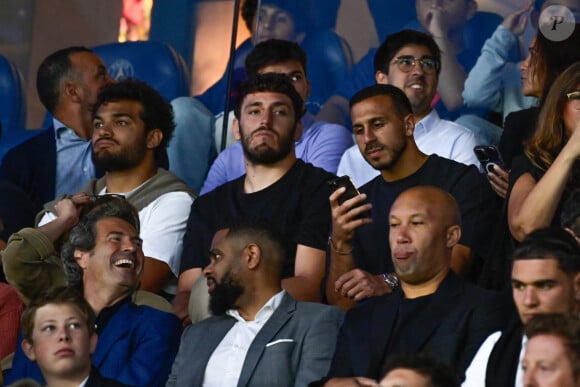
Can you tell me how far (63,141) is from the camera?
28.3 feet

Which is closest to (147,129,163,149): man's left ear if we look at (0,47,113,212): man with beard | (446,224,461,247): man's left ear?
(0,47,113,212): man with beard

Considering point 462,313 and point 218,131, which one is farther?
point 218,131

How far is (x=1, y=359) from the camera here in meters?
7.20

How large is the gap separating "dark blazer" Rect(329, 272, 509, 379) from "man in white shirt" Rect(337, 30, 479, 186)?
137 cm

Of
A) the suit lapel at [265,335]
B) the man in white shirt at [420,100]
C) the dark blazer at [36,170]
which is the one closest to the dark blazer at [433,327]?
the suit lapel at [265,335]

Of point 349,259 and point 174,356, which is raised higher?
point 349,259

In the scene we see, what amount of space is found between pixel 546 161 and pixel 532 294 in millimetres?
952

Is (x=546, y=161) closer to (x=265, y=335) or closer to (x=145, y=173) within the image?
(x=265, y=335)

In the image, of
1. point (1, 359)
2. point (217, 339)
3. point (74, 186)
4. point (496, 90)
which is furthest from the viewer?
point (74, 186)

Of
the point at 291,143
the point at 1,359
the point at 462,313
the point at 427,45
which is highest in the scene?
the point at 427,45

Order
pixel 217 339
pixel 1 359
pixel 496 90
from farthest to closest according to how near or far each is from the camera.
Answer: pixel 496 90 < pixel 1 359 < pixel 217 339

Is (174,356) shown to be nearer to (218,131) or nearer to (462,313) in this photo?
(462,313)

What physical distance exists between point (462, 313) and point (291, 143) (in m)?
1.66

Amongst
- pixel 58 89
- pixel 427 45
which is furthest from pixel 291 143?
pixel 58 89
